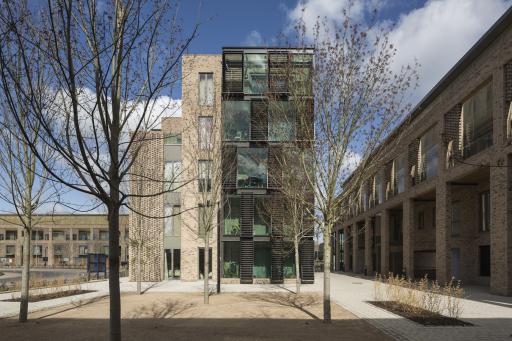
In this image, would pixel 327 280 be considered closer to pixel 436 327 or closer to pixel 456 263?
pixel 436 327

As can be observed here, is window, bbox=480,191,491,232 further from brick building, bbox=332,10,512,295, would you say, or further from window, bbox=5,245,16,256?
window, bbox=5,245,16,256

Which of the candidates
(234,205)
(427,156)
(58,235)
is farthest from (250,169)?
(58,235)

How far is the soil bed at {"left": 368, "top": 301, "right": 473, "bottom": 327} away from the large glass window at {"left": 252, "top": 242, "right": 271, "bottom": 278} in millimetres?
13780

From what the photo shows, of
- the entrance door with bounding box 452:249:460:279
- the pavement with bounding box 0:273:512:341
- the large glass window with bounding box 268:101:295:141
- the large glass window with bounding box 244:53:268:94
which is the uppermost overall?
the large glass window with bounding box 244:53:268:94

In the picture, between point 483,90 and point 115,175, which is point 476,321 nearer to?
point 115,175

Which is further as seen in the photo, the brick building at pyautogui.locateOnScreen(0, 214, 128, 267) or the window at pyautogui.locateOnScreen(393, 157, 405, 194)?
the brick building at pyautogui.locateOnScreen(0, 214, 128, 267)

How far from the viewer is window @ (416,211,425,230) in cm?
3794

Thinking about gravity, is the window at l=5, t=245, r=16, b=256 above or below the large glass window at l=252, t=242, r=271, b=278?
below

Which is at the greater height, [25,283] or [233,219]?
[233,219]

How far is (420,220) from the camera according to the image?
38.7m

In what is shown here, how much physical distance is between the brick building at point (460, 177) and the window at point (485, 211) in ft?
0.20

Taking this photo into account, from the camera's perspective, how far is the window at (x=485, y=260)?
2852cm

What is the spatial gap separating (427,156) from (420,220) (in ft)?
30.0

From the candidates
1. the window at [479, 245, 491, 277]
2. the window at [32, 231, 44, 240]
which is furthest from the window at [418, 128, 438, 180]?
the window at [32, 231, 44, 240]
